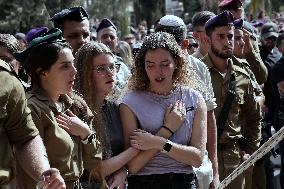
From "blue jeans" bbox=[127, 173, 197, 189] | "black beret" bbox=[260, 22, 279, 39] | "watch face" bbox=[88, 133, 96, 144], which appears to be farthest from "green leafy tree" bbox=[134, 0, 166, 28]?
"watch face" bbox=[88, 133, 96, 144]

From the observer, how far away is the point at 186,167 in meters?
4.28

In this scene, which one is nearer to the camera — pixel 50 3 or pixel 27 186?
pixel 27 186

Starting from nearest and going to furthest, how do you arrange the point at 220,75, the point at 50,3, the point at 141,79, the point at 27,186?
the point at 27,186 → the point at 141,79 → the point at 220,75 → the point at 50,3

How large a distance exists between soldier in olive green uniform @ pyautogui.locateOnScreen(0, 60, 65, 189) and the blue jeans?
Result: 3.68 feet

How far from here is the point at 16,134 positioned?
323 centimetres

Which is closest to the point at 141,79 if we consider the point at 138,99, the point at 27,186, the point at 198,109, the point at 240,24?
the point at 138,99

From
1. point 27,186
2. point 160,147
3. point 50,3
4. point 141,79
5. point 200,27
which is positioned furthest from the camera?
point 50,3

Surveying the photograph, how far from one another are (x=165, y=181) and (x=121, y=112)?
1.81ft

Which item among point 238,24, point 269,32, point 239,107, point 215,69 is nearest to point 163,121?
point 215,69

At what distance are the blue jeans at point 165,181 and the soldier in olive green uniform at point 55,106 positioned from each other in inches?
23.6

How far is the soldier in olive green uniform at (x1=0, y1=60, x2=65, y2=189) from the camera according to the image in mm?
3090

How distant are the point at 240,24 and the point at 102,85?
2805 mm

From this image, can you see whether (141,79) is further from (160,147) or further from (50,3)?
(50,3)

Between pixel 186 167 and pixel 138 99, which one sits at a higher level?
pixel 138 99
